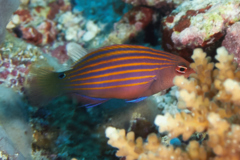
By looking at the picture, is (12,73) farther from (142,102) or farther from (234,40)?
(234,40)

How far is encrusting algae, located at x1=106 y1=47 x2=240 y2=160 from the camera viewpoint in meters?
1.71

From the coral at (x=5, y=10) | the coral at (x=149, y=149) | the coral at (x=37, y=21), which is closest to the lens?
the coral at (x=149, y=149)

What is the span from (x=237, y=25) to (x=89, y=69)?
2341mm

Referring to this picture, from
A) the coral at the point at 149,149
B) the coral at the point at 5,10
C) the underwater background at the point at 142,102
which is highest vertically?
the coral at the point at 5,10

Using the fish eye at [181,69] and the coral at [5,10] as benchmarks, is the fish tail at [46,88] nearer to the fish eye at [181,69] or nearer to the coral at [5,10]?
the fish eye at [181,69]

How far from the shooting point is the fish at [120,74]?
2861mm

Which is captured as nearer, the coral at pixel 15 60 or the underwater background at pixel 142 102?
the underwater background at pixel 142 102

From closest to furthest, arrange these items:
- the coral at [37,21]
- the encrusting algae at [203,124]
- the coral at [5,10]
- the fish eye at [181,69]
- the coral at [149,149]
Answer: the encrusting algae at [203,124] < the coral at [149,149] < the fish eye at [181,69] < the coral at [5,10] < the coral at [37,21]

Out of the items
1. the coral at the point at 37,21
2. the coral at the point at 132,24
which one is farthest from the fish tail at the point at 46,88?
the coral at the point at 37,21

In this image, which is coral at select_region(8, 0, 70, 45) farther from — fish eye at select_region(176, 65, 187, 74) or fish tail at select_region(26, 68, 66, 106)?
fish eye at select_region(176, 65, 187, 74)

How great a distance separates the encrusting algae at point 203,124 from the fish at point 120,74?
629 millimetres

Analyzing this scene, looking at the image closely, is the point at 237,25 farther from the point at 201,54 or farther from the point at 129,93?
the point at 129,93

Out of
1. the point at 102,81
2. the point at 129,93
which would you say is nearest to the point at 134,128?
the point at 129,93

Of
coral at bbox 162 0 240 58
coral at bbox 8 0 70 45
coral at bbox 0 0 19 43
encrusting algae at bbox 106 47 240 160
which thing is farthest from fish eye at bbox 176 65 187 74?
coral at bbox 8 0 70 45
